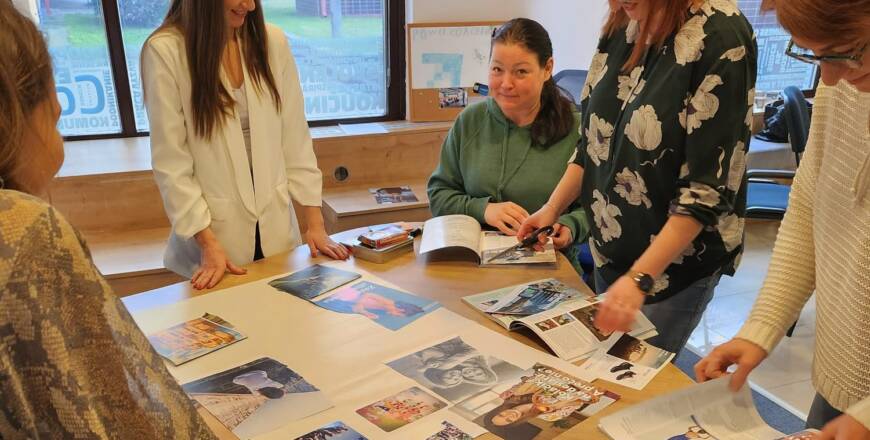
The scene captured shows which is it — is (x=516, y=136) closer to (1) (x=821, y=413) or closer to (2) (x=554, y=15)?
(1) (x=821, y=413)

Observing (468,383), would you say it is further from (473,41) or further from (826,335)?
(473,41)

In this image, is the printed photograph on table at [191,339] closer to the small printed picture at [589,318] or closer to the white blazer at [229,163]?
the white blazer at [229,163]

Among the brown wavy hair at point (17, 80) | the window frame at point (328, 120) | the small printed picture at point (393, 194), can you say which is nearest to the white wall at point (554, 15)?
the window frame at point (328, 120)

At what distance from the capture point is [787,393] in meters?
2.45

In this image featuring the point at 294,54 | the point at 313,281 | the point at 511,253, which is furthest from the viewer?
the point at 294,54

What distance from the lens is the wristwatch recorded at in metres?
1.18

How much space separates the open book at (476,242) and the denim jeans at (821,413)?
0.68 metres

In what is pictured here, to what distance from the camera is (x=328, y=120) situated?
11.5 ft

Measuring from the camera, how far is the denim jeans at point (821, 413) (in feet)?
3.55

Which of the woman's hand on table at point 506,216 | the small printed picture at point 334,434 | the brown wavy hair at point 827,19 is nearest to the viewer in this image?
the brown wavy hair at point 827,19

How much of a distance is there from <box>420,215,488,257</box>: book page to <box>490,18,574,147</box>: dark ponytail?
1.11ft

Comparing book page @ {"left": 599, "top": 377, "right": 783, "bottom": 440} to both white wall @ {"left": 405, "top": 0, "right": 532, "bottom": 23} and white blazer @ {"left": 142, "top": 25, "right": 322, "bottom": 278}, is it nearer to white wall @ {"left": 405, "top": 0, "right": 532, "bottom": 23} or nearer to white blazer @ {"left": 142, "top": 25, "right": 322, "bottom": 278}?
white blazer @ {"left": 142, "top": 25, "right": 322, "bottom": 278}

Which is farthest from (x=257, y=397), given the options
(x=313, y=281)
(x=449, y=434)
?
(x=313, y=281)

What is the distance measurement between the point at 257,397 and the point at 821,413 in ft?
3.12
